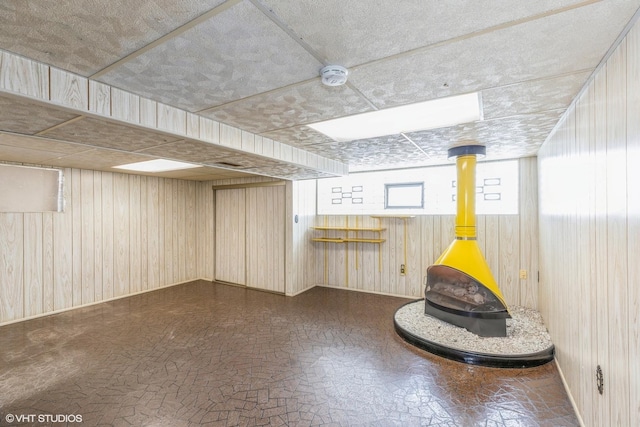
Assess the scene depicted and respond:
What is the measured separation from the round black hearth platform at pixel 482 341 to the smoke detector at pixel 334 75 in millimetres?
2739

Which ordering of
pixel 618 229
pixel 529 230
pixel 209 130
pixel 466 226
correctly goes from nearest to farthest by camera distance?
pixel 618 229 → pixel 209 130 → pixel 466 226 → pixel 529 230

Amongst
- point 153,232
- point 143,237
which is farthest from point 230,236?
point 143,237

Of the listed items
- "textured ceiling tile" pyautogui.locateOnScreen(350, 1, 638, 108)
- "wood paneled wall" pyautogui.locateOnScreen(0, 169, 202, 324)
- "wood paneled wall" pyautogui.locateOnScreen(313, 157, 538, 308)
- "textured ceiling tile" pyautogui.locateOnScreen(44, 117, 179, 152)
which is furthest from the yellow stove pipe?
"wood paneled wall" pyautogui.locateOnScreen(0, 169, 202, 324)

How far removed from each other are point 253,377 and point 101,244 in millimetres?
3950

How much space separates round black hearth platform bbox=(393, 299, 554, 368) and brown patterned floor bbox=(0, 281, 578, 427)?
0.10 metres

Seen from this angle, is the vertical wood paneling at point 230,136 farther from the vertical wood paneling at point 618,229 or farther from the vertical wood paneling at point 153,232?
the vertical wood paneling at point 153,232

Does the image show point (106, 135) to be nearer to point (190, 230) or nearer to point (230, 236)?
point (230, 236)

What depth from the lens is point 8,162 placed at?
4.07 meters

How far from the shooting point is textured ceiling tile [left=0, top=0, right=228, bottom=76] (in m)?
1.10

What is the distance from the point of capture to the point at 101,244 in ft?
16.5

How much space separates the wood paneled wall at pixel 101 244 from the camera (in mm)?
4145

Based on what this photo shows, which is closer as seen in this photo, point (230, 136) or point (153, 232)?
point (230, 136)

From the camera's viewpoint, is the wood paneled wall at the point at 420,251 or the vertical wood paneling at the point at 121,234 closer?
the wood paneled wall at the point at 420,251

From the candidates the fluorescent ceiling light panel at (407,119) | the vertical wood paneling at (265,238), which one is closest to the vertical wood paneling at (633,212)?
the fluorescent ceiling light panel at (407,119)
